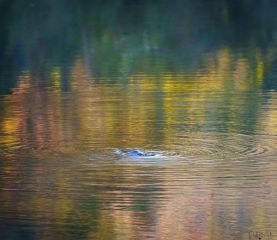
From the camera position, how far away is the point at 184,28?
3472 cm

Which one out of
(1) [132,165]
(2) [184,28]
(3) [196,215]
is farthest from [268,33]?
(3) [196,215]

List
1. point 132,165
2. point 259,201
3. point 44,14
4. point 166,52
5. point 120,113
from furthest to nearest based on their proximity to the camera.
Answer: point 44,14, point 166,52, point 120,113, point 132,165, point 259,201

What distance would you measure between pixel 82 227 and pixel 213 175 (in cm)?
233

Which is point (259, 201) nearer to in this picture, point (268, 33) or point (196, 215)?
point (196, 215)
